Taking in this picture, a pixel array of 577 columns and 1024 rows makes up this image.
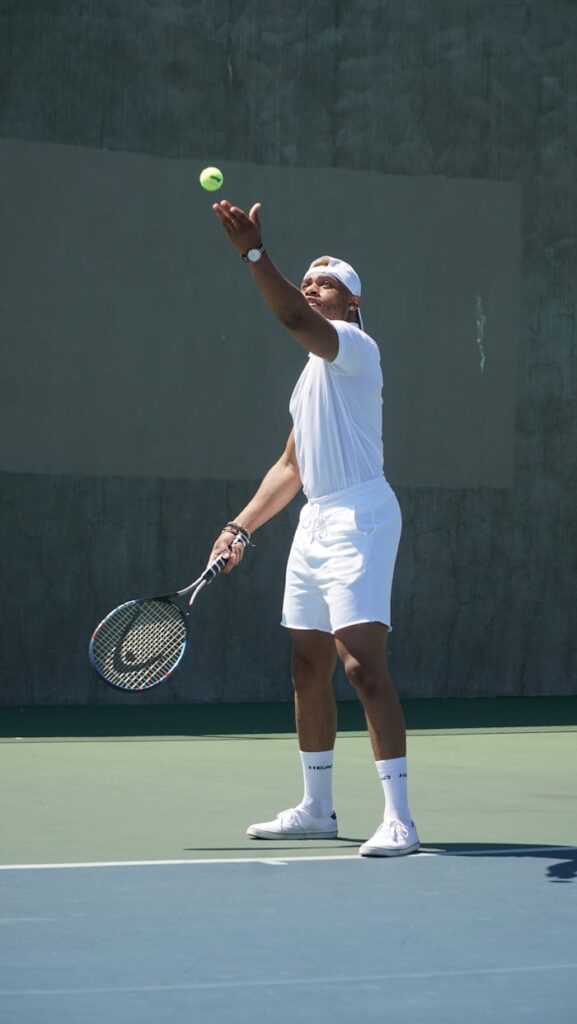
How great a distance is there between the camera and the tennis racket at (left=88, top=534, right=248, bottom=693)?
591 cm

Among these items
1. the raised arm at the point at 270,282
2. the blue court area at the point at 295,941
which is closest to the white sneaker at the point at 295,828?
the blue court area at the point at 295,941

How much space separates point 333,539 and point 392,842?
914 mm

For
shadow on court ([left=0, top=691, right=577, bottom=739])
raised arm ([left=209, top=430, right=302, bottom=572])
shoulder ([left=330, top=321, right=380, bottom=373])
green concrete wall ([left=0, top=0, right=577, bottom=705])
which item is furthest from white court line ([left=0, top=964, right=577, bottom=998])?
green concrete wall ([left=0, top=0, right=577, bottom=705])

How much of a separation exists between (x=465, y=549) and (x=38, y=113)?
332cm

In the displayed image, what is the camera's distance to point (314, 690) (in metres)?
6.11

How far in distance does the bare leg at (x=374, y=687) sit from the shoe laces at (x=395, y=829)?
19 centimetres

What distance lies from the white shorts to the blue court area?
29.6 inches

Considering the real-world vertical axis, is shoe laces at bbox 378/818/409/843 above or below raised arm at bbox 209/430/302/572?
below

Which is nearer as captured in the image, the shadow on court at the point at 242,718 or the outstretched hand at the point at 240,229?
the outstretched hand at the point at 240,229

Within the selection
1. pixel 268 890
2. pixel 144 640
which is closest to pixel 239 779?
pixel 144 640

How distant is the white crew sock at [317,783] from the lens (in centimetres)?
609

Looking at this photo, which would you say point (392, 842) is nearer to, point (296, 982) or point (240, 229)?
point (296, 982)

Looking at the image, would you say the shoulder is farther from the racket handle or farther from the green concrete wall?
the green concrete wall

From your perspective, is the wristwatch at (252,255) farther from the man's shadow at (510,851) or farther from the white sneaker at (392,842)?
the man's shadow at (510,851)
